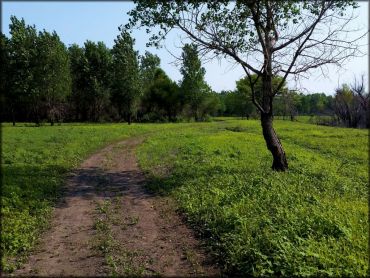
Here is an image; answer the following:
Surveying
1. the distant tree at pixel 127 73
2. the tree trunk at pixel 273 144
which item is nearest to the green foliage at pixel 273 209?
the tree trunk at pixel 273 144

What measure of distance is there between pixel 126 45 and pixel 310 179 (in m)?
54.3

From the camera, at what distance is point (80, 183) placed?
16031 mm

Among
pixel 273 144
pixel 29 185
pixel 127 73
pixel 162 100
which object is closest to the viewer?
pixel 29 185

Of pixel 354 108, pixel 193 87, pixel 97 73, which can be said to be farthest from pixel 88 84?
pixel 354 108

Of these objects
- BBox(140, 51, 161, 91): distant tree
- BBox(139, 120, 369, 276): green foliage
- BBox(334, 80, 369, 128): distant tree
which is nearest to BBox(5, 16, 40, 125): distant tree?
BBox(140, 51, 161, 91): distant tree

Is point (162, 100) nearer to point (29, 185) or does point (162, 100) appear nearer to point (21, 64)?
point (21, 64)

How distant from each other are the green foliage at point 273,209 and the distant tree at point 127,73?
4289 cm

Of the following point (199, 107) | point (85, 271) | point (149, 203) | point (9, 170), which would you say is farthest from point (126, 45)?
point (85, 271)

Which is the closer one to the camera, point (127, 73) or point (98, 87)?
point (127, 73)

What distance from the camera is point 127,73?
210 feet

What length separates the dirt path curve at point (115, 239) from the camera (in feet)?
26.1

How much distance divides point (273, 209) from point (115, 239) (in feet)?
14.2

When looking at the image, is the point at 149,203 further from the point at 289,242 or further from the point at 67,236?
the point at 289,242

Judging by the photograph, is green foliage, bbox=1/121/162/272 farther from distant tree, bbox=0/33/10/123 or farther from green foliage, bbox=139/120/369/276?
distant tree, bbox=0/33/10/123
